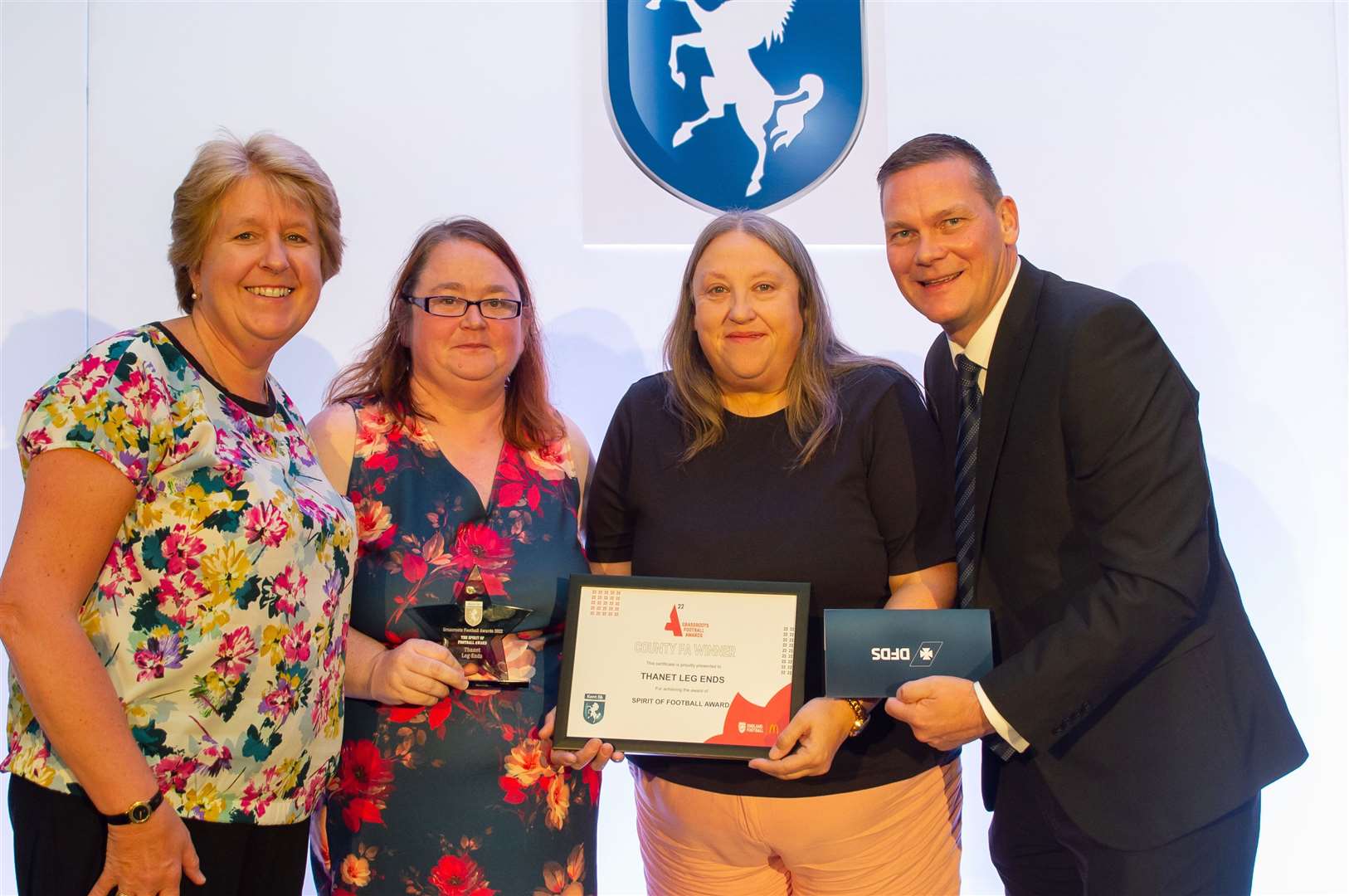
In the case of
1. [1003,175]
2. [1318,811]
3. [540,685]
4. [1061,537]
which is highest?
[1003,175]

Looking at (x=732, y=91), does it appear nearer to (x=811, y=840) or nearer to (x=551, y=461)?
(x=551, y=461)

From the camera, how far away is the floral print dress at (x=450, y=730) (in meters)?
1.92

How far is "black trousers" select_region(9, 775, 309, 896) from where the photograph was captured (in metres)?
1.45

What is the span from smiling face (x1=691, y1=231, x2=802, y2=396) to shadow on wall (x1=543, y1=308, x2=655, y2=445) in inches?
38.8

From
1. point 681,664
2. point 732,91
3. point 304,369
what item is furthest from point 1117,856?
point 304,369

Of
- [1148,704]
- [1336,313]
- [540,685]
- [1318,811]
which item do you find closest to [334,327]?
[540,685]

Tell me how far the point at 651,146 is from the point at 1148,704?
206 cm

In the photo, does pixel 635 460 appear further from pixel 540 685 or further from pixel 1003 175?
pixel 1003 175

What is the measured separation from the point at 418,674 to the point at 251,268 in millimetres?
766

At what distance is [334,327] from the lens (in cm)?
308

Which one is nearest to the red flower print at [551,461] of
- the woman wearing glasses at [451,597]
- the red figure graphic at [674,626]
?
the woman wearing glasses at [451,597]

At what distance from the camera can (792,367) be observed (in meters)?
2.14

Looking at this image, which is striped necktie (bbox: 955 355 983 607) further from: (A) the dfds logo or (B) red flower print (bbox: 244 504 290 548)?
(B) red flower print (bbox: 244 504 290 548)

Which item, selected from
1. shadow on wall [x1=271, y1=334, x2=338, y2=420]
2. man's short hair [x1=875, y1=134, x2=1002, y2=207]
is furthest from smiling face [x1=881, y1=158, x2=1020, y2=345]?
shadow on wall [x1=271, y1=334, x2=338, y2=420]
